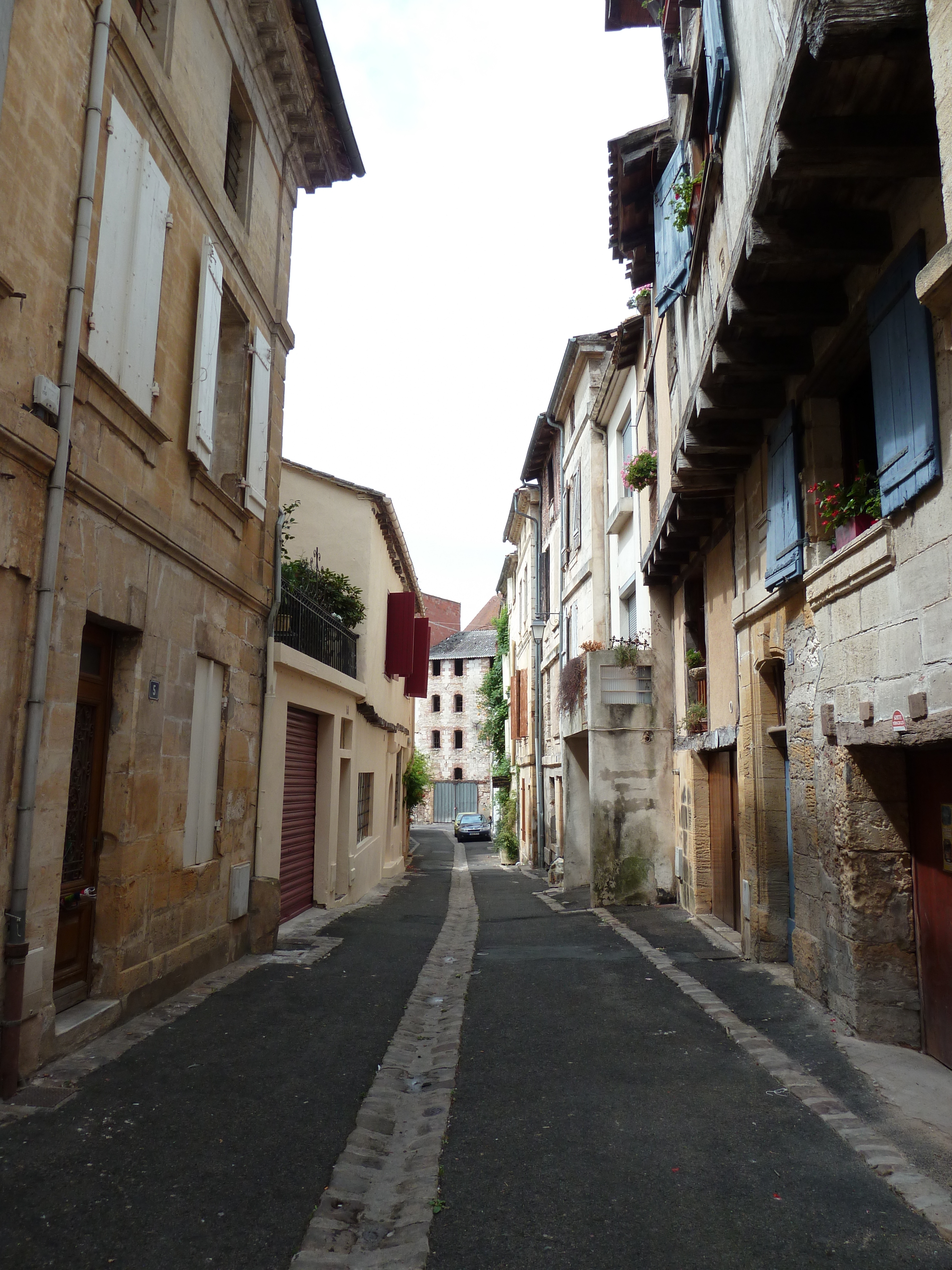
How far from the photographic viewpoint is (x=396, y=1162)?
12.6 ft

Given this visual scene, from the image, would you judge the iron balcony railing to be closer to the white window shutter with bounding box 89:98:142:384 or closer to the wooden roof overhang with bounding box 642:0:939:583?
the white window shutter with bounding box 89:98:142:384

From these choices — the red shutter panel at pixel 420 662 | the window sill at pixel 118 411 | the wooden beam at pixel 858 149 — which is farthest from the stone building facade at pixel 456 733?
the wooden beam at pixel 858 149

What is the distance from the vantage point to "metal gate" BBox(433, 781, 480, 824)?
50.6 meters

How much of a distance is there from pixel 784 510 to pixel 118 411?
4733mm

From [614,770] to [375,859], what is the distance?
22.7 ft

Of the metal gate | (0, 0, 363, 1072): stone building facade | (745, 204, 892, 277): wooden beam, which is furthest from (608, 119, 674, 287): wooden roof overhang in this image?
the metal gate

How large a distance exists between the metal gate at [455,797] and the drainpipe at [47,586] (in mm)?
46538

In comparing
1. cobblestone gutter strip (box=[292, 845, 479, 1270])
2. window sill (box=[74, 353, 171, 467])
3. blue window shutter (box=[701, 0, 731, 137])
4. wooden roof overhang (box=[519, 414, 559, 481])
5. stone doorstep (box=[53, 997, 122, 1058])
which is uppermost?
wooden roof overhang (box=[519, 414, 559, 481])

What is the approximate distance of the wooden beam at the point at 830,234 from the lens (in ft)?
16.5

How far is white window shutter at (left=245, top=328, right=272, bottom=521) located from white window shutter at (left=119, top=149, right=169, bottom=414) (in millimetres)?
2035

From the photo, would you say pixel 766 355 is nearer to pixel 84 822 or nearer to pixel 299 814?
pixel 84 822

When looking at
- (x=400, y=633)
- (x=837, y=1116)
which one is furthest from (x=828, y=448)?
(x=400, y=633)

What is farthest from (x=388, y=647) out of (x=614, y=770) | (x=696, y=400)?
(x=696, y=400)

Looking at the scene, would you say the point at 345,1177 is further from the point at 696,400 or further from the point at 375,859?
the point at 375,859
